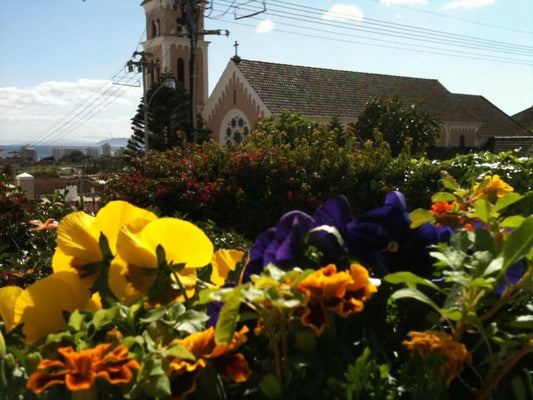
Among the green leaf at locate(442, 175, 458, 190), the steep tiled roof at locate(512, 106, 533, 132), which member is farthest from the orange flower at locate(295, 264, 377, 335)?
the steep tiled roof at locate(512, 106, 533, 132)

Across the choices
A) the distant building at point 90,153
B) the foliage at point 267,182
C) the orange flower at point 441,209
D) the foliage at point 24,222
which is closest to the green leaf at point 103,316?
the orange flower at point 441,209

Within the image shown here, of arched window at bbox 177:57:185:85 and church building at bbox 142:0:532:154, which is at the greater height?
arched window at bbox 177:57:185:85

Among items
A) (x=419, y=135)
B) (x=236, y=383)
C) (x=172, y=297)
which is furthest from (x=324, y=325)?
(x=419, y=135)

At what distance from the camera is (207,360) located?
0.70m

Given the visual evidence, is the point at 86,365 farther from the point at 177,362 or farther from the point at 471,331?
the point at 471,331

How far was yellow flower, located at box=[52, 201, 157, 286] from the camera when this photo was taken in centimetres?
87

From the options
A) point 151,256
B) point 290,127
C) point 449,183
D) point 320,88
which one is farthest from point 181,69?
point 151,256

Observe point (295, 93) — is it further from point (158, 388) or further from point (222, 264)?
point (158, 388)

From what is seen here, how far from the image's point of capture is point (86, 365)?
0.61m

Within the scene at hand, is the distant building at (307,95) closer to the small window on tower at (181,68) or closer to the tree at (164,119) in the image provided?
the tree at (164,119)

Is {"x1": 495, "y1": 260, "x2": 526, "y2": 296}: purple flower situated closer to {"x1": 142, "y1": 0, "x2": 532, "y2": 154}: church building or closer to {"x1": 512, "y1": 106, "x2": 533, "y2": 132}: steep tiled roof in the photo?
{"x1": 142, "y1": 0, "x2": 532, "y2": 154}: church building

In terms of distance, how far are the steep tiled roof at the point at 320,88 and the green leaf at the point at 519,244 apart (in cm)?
2998

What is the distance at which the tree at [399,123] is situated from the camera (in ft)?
87.6

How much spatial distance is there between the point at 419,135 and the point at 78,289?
2731 centimetres
